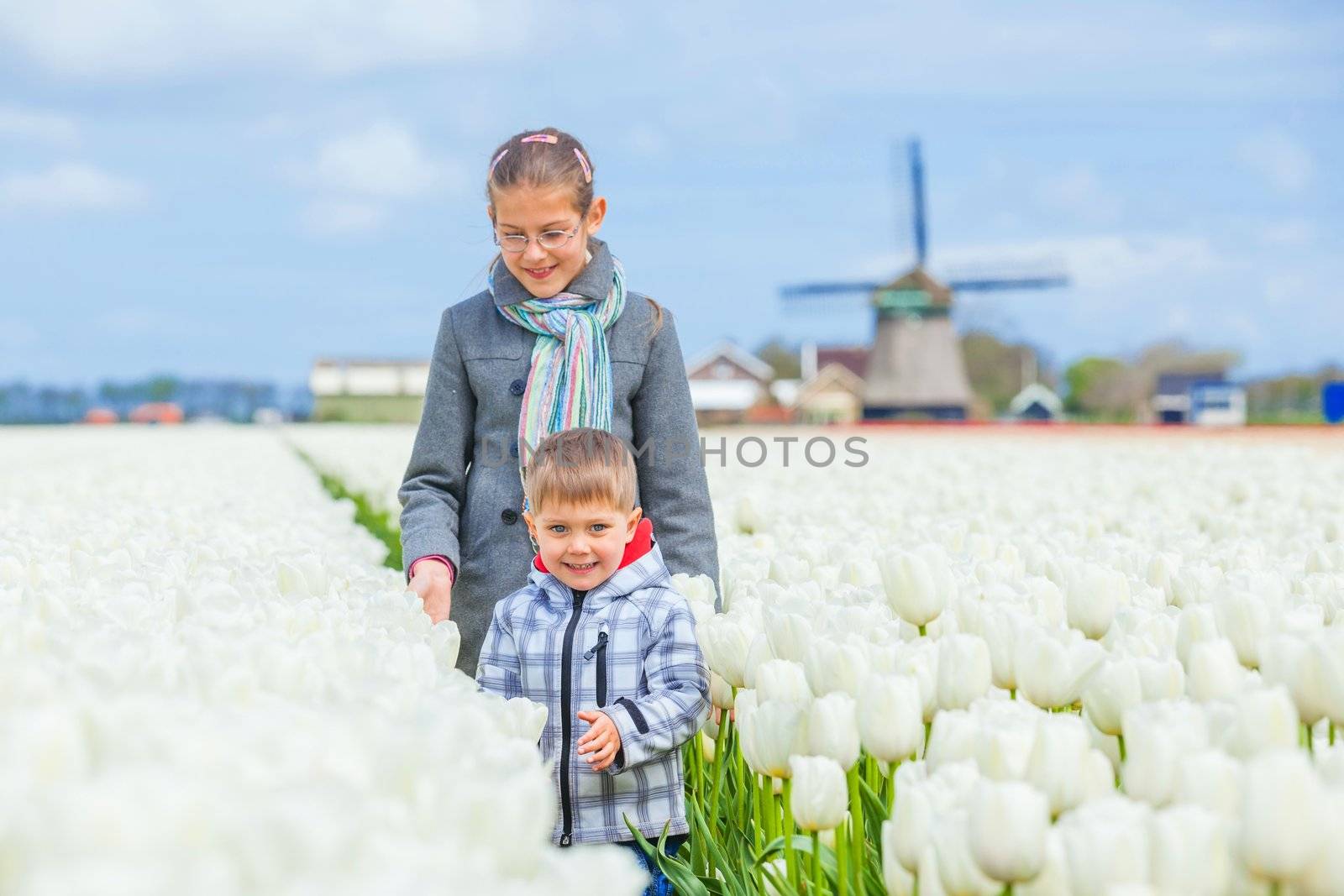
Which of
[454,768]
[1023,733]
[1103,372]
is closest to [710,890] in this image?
[1023,733]

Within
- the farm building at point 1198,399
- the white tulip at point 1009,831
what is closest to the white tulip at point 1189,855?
the white tulip at point 1009,831

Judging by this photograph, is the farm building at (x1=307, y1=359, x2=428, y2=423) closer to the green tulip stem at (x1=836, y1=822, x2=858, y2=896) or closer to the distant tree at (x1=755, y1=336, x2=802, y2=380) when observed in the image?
the distant tree at (x1=755, y1=336, x2=802, y2=380)

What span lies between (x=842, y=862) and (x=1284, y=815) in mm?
770

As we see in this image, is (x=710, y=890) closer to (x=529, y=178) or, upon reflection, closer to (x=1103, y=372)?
(x=529, y=178)

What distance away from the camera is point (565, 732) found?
115 inches

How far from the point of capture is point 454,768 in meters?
1.43

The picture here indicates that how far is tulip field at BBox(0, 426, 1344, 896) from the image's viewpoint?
3.77 feet

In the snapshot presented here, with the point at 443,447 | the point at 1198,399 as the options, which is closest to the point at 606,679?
the point at 443,447

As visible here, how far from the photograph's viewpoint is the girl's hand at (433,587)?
3.15 metres

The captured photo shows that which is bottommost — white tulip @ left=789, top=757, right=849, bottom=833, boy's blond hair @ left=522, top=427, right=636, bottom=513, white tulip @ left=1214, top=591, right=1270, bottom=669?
white tulip @ left=789, top=757, right=849, bottom=833

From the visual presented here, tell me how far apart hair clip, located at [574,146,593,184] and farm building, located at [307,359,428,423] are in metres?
70.8

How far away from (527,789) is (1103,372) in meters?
80.5

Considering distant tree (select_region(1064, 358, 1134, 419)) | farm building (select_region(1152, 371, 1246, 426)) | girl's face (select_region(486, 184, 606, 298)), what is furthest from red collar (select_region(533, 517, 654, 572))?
distant tree (select_region(1064, 358, 1134, 419))

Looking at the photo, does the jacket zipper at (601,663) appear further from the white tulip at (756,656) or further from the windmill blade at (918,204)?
the windmill blade at (918,204)
